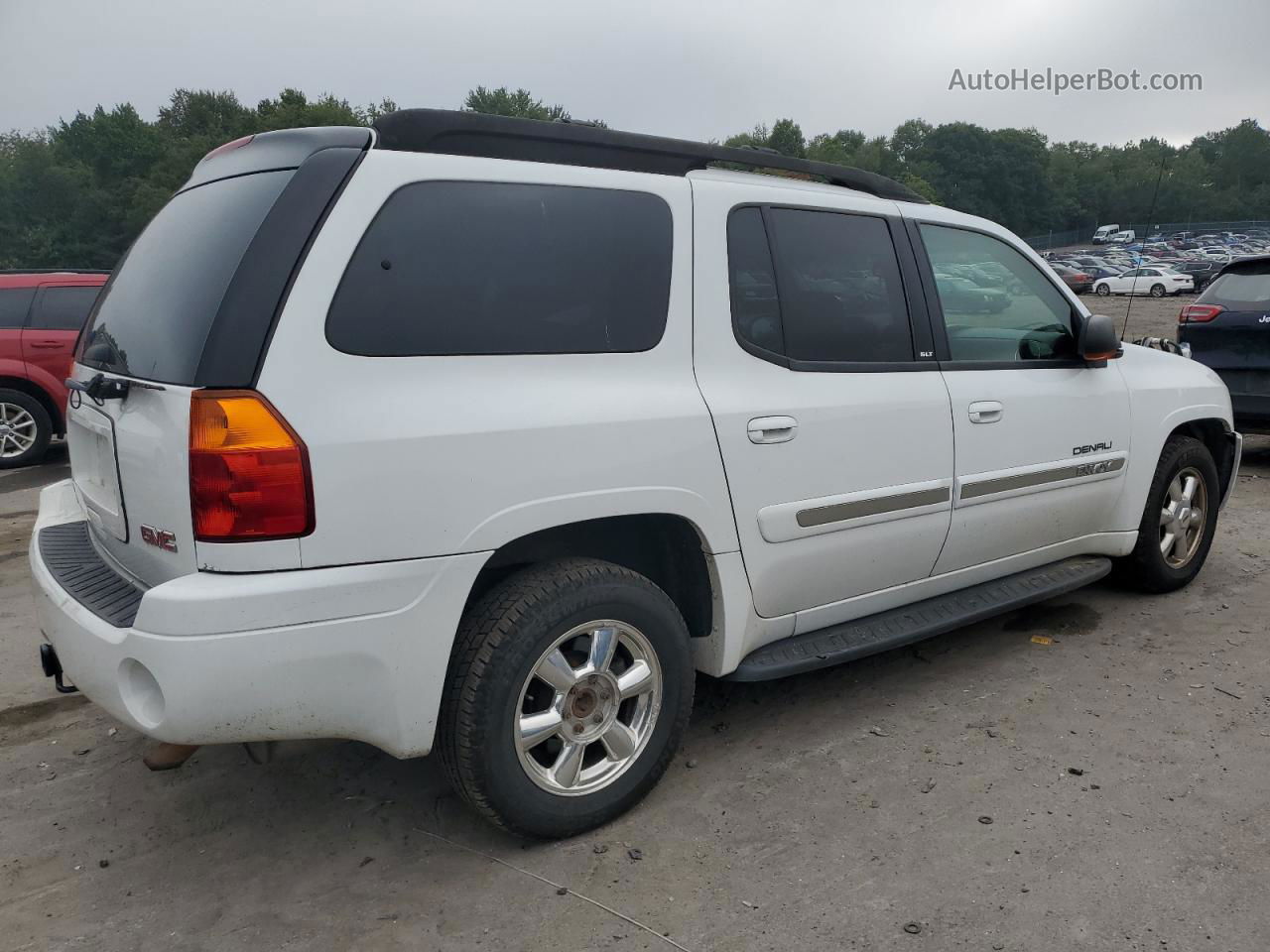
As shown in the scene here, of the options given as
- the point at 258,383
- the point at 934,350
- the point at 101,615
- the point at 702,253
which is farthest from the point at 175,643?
the point at 934,350

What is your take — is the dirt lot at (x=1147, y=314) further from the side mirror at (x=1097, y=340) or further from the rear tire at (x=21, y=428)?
the rear tire at (x=21, y=428)

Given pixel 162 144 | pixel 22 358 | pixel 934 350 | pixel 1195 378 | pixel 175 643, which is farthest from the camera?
pixel 162 144

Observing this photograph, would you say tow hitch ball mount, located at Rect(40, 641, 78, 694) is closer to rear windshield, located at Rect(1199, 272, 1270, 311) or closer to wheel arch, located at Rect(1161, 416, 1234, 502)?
wheel arch, located at Rect(1161, 416, 1234, 502)

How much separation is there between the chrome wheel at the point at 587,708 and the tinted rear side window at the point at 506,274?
0.80 metres

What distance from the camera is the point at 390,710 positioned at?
2.34 metres

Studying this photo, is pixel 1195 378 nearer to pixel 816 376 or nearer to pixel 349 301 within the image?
pixel 816 376

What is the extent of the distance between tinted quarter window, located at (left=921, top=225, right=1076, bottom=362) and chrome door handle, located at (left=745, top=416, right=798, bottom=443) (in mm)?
950

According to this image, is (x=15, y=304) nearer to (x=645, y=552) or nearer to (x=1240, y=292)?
(x=645, y=552)

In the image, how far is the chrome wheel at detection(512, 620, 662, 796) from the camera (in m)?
2.58

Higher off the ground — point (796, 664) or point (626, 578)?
point (626, 578)

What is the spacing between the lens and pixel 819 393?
10.1 ft

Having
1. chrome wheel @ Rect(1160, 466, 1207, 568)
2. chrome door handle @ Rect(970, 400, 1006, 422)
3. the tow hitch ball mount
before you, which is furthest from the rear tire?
chrome wheel @ Rect(1160, 466, 1207, 568)

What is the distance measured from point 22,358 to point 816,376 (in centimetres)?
864

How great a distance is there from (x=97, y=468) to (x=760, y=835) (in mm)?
2110
